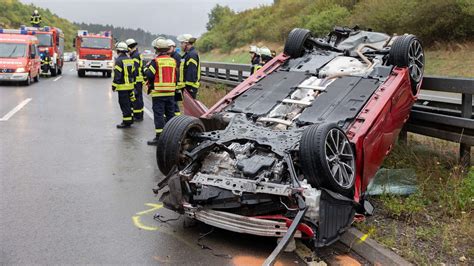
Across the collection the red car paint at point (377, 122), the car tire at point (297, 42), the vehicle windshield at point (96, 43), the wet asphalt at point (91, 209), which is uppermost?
the car tire at point (297, 42)

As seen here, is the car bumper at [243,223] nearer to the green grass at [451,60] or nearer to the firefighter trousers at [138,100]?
the firefighter trousers at [138,100]

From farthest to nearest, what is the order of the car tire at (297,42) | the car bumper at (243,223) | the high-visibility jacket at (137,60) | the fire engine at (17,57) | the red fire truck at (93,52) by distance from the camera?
1. the red fire truck at (93,52)
2. the fire engine at (17,57)
3. the high-visibility jacket at (137,60)
4. the car tire at (297,42)
5. the car bumper at (243,223)

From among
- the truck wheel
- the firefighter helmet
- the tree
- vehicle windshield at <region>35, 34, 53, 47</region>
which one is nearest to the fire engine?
vehicle windshield at <region>35, 34, 53, 47</region>

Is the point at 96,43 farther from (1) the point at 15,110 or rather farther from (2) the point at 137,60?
(2) the point at 137,60

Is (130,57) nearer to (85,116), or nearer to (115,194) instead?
(85,116)

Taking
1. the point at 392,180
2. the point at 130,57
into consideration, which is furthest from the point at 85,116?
the point at 392,180

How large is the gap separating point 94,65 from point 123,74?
55.5 ft

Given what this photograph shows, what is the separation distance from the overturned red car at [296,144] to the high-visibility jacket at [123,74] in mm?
3684

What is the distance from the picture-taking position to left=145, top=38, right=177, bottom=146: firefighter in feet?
26.0

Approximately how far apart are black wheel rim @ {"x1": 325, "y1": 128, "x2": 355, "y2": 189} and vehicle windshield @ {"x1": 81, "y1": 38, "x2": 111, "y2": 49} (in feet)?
76.6

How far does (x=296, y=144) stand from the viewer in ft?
14.0

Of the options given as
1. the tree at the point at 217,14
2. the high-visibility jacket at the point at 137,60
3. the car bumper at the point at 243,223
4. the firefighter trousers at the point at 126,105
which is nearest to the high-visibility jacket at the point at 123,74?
the firefighter trousers at the point at 126,105

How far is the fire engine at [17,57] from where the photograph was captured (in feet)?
59.3

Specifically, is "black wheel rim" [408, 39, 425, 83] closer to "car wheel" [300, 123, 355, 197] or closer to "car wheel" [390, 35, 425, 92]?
"car wheel" [390, 35, 425, 92]
